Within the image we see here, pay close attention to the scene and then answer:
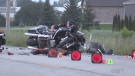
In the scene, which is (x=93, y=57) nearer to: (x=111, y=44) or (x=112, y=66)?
(x=112, y=66)

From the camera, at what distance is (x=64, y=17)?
59.3 meters

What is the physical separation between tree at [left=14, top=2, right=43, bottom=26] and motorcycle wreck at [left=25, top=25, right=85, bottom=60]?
47.8 metres

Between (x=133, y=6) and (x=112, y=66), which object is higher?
(x=133, y=6)

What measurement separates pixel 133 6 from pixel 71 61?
53.7 meters

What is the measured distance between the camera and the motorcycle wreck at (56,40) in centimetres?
1692

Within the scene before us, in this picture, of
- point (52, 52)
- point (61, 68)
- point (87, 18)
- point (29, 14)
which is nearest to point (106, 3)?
point (87, 18)

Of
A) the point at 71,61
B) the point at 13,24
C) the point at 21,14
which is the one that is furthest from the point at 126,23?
the point at 71,61

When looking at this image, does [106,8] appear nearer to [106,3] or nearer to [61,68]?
[106,3]

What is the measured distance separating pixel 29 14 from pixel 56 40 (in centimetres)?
5127

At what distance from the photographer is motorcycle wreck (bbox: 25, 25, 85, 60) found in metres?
16.9

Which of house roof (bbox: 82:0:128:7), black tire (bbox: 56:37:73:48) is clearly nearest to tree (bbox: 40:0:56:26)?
house roof (bbox: 82:0:128:7)

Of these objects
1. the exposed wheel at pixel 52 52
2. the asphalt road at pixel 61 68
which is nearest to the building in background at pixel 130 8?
the exposed wheel at pixel 52 52

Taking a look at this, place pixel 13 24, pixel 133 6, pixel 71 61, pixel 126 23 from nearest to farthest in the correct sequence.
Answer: pixel 71 61 < pixel 126 23 < pixel 133 6 < pixel 13 24

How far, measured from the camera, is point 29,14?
68.4 meters
